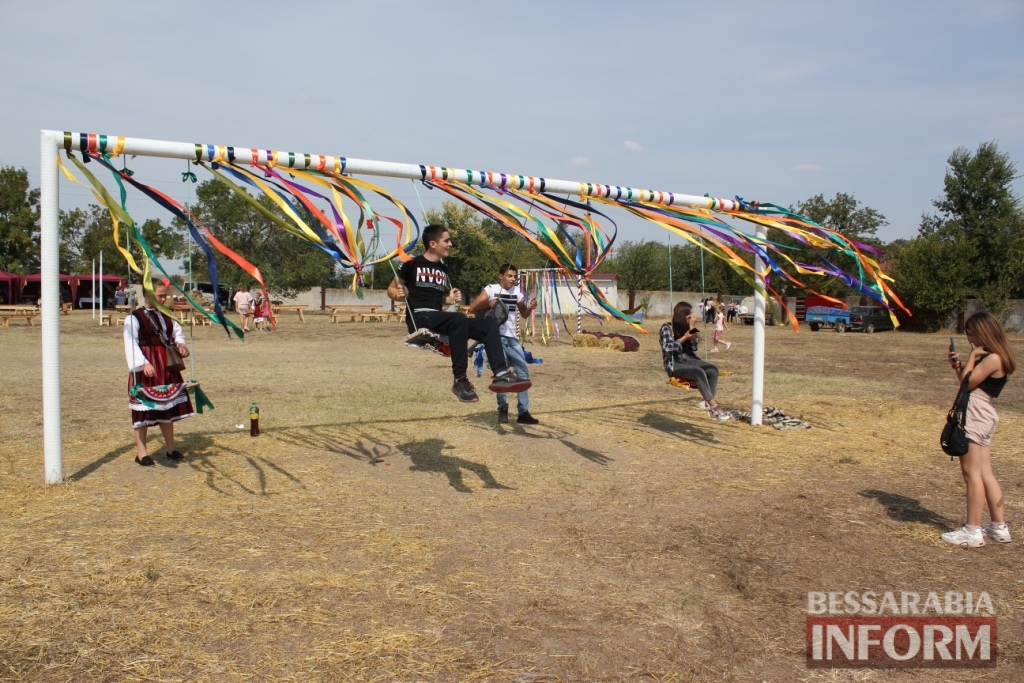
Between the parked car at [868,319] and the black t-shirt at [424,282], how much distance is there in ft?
107

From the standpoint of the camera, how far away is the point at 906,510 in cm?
565

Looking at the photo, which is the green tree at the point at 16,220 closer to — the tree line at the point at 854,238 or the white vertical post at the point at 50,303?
the tree line at the point at 854,238

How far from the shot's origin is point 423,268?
606 centimetres

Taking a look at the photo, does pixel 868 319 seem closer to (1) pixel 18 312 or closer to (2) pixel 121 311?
(2) pixel 121 311

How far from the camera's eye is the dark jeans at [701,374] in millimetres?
8000

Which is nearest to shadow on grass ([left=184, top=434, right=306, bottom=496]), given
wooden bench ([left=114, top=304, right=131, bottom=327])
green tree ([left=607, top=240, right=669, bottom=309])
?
wooden bench ([left=114, top=304, right=131, bottom=327])

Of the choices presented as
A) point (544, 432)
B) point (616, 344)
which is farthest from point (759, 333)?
point (616, 344)

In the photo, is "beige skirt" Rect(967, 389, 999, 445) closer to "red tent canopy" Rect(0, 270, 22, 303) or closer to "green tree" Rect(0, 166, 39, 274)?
"red tent canopy" Rect(0, 270, 22, 303)

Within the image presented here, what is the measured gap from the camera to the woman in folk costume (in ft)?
21.4

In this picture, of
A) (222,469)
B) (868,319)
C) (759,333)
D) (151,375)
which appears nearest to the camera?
(151,375)

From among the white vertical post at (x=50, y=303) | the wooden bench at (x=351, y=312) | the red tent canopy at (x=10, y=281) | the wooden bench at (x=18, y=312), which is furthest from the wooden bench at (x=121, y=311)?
the white vertical post at (x=50, y=303)

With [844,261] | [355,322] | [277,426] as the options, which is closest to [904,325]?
[844,261]

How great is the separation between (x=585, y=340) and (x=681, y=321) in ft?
44.9

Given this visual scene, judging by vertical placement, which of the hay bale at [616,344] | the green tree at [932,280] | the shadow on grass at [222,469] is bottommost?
the shadow on grass at [222,469]
